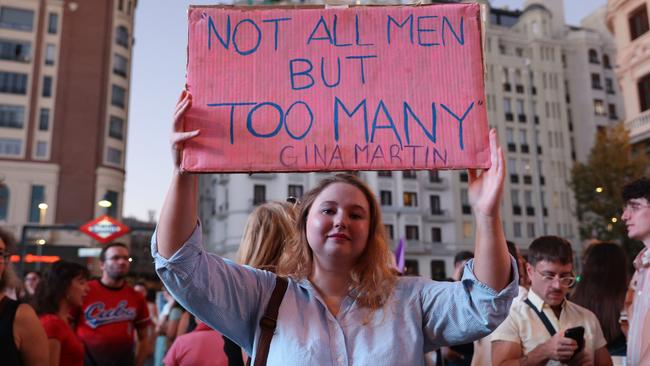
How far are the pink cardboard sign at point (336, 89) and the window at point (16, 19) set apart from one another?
42.8 m

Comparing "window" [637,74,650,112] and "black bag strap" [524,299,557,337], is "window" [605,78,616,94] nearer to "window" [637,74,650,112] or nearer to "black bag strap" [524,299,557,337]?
"window" [637,74,650,112]

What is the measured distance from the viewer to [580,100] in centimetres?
5328

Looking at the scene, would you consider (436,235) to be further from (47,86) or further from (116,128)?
(47,86)

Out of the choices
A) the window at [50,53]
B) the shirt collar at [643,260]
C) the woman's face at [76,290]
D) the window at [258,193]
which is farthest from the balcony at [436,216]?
the shirt collar at [643,260]

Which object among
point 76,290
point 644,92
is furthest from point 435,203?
point 76,290

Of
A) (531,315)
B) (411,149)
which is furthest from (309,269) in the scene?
(531,315)

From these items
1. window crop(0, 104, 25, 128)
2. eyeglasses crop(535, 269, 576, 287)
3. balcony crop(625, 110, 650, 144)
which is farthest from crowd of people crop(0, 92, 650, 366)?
window crop(0, 104, 25, 128)

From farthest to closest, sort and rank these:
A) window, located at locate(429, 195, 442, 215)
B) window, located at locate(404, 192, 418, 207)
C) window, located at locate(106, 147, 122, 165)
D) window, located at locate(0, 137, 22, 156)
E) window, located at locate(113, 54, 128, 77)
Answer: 1. window, located at locate(429, 195, 442, 215)
2. window, located at locate(404, 192, 418, 207)
3. window, located at locate(113, 54, 128, 77)
4. window, located at locate(106, 147, 122, 165)
5. window, located at locate(0, 137, 22, 156)

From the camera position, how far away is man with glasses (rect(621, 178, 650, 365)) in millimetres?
2825

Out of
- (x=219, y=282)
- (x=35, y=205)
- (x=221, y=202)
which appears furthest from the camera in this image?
(x=221, y=202)

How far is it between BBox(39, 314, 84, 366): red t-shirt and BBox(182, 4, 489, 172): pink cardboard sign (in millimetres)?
2986

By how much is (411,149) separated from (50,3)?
1731 inches

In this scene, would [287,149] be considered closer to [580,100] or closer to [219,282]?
[219,282]

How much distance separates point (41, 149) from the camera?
3834 centimetres
